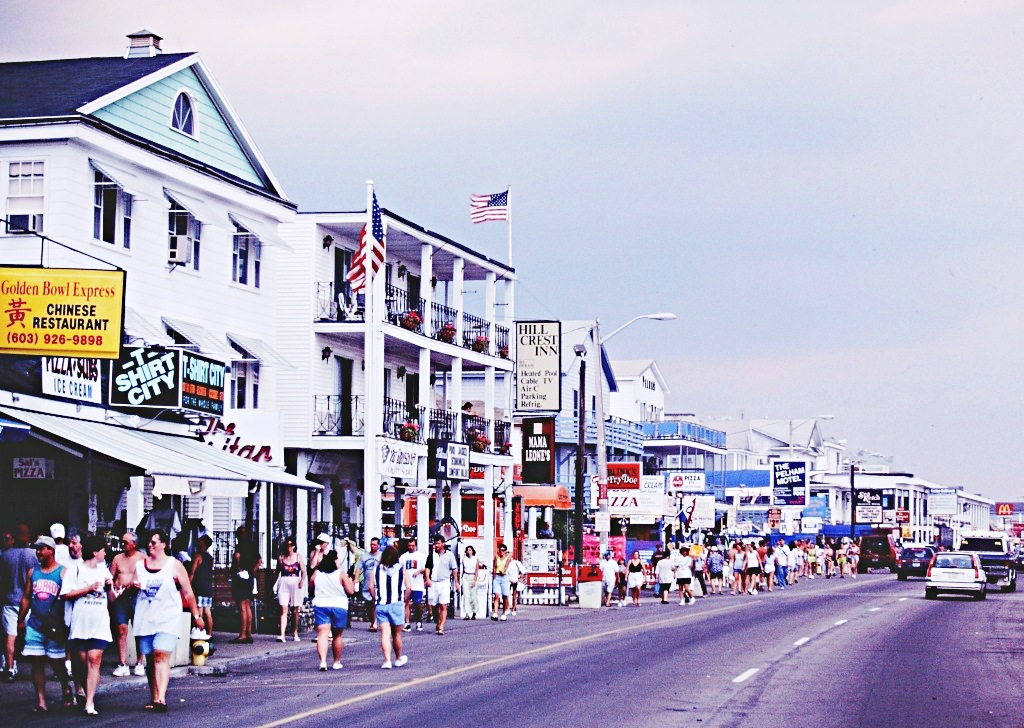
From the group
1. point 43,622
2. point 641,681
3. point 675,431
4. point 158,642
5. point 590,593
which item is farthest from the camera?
point 675,431

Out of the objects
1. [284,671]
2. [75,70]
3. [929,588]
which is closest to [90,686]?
[284,671]

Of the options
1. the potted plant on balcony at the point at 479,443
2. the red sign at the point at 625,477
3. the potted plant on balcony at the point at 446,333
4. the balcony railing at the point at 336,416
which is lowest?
the red sign at the point at 625,477

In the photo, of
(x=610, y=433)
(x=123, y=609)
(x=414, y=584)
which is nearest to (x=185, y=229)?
(x=414, y=584)

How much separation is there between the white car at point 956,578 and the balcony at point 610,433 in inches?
890

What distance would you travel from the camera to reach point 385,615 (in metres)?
20.8

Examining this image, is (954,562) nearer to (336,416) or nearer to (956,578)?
(956,578)

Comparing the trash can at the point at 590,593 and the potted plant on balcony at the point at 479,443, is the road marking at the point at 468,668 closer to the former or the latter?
the trash can at the point at 590,593

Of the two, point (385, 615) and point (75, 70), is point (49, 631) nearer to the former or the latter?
point (385, 615)

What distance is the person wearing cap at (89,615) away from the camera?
1520cm

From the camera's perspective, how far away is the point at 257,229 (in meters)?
35.2

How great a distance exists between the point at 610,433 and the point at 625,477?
25590mm

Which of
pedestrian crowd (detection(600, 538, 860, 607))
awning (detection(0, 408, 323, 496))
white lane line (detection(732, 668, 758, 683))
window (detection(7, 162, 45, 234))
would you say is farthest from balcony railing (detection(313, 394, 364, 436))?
white lane line (detection(732, 668, 758, 683))

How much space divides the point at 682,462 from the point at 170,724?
85287mm

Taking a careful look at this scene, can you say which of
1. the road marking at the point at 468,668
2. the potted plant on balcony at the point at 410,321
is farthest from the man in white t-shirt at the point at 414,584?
the potted plant on balcony at the point at 410,321
